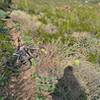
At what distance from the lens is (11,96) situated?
6.41 meters

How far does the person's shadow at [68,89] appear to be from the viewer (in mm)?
7406

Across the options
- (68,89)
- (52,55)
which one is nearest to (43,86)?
(68,89)

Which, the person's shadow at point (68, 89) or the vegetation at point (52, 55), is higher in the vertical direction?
the vegetation at point (52, 55)

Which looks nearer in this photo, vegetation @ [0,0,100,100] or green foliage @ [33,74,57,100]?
green foliage @ [33,74,57,100]

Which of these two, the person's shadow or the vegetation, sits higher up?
the vegetation

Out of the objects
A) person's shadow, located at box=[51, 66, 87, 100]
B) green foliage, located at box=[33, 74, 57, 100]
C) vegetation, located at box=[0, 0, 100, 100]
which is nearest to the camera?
green foliage, located at box=[33, 74, 57, 100]

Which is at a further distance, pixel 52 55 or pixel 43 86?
pixel 52 55

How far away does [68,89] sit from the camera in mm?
7602

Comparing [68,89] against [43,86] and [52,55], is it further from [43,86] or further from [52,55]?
[52,55]

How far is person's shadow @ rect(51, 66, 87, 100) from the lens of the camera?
7406mm

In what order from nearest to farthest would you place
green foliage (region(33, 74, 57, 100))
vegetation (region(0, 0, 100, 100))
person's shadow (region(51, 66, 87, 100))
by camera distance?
green foliage (region(33, 74, 57, 100))
vegetation (region(0, 0, 100, 100))
person's shadow (region(51, 66, 87, 100))

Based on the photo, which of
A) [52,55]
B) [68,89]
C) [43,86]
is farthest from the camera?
[52,55]

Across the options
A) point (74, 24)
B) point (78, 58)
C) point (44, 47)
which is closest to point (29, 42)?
point (44, 47)

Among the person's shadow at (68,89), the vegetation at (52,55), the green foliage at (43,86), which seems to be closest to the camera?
the green foliage at (43,86)
